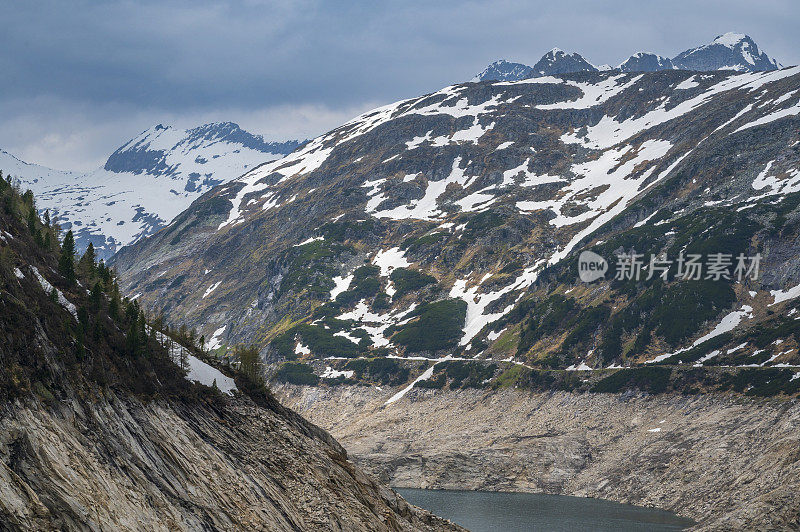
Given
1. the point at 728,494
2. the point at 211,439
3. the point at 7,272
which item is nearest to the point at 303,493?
the point at 211,439

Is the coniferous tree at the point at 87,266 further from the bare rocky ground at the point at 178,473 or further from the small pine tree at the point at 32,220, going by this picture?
the bare rocky ground at the point at 178,473

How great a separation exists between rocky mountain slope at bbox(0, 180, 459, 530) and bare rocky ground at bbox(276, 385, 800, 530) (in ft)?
172

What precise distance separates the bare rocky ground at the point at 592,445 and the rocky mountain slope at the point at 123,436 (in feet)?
172

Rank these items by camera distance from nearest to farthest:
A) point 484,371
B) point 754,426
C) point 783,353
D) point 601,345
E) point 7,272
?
1. point 7,272
2. point 754,426
3. point 783,353
4. point 601,345
5. point 484,371

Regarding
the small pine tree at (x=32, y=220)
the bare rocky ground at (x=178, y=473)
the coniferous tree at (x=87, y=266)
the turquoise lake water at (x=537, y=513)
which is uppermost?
the small pine tree at (x=32, y=220)

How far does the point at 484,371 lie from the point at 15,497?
161m

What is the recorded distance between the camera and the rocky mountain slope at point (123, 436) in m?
33.3

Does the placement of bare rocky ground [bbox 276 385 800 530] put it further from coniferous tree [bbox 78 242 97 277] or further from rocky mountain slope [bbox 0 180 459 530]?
coniferous tree [bbox 78 242 97 277]

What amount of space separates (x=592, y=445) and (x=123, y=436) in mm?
113515

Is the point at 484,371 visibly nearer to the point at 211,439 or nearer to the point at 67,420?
the point at 211,439

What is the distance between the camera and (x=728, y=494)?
100812mm

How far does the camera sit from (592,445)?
14012cm

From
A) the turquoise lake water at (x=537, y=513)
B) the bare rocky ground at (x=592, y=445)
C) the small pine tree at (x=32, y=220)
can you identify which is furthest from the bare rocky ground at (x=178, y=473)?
the bare rocky ground at (x=592, y=445)

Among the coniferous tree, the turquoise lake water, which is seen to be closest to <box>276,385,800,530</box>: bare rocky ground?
the turquoise lake water
